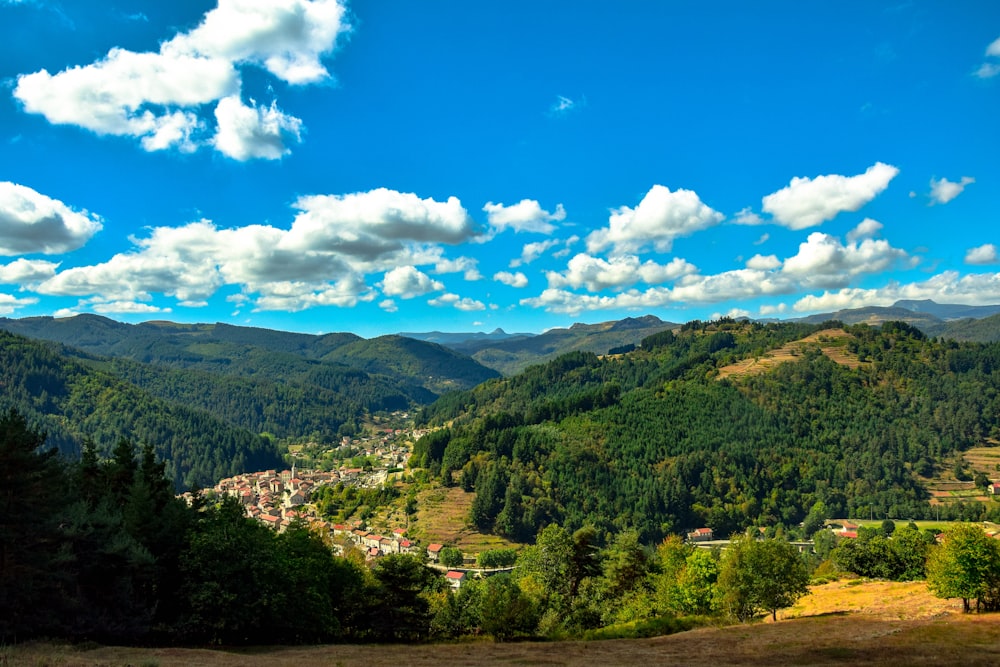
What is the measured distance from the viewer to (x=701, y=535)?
138 m

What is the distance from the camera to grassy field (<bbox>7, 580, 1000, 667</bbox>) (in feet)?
75.5

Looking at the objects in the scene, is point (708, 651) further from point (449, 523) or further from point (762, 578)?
point (449, 523)

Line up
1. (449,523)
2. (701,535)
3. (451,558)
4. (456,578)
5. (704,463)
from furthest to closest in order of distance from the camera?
(704,463)
(701,535)
(449,523)
(451,558)
(456,578)

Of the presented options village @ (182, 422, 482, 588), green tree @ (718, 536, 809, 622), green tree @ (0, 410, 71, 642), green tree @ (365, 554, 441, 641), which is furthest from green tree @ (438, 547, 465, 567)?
green tree @ (0, 410, 71, 642)

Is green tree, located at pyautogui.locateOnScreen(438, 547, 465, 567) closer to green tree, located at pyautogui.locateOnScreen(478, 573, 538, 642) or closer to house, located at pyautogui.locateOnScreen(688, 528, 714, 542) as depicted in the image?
house, located at pyautogui.locateOnScreen(688, 528, 714, 542)

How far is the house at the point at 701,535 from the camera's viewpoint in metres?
138

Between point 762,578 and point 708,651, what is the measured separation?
1764cm

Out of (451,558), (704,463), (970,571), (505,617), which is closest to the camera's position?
(970,571)

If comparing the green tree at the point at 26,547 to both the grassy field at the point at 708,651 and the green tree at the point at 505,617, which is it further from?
the green tree at the point at 505,617

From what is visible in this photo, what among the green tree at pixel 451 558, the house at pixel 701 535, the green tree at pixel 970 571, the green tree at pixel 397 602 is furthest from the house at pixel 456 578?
the house at pixel 701 535

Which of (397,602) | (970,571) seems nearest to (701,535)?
(970,571)

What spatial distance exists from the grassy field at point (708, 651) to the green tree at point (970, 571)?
5.68 ft

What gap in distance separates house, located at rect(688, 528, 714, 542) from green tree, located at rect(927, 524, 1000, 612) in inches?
4111

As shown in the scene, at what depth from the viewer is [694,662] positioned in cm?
2588
